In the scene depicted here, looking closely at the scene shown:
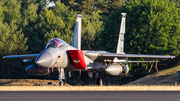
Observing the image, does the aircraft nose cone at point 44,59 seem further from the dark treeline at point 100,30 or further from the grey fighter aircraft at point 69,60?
the dark treeline at point 100,30

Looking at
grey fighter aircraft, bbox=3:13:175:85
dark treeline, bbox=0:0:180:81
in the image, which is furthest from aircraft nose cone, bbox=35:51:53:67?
dark treeline, bbox=0:0:180:81

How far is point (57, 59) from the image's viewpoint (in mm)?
19484

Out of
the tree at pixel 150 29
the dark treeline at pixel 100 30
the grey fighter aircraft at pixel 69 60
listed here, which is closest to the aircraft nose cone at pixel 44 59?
the grey fighter aircraft at pixel 69 60

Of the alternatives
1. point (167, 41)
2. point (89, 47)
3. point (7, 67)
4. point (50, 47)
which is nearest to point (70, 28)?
point (89, 47)

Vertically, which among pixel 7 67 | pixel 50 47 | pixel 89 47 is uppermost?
pixel 50 47

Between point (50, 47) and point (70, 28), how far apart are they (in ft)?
119

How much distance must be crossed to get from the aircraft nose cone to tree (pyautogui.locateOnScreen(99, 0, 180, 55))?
77.0 ft

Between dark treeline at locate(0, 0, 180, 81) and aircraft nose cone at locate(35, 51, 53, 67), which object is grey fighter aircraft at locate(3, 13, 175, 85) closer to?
aircraft nose cone at locate(35, 51, 53, 67)

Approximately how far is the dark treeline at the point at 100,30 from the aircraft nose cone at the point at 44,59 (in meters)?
23.7

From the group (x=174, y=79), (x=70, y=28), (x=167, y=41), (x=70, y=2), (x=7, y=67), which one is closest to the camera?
(x=174, y=79)

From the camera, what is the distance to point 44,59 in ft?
59.1

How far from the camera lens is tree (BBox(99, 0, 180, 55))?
40331 mm

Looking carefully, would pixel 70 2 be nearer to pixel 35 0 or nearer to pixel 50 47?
pixel 35 0

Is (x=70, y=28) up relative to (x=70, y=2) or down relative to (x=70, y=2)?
down
